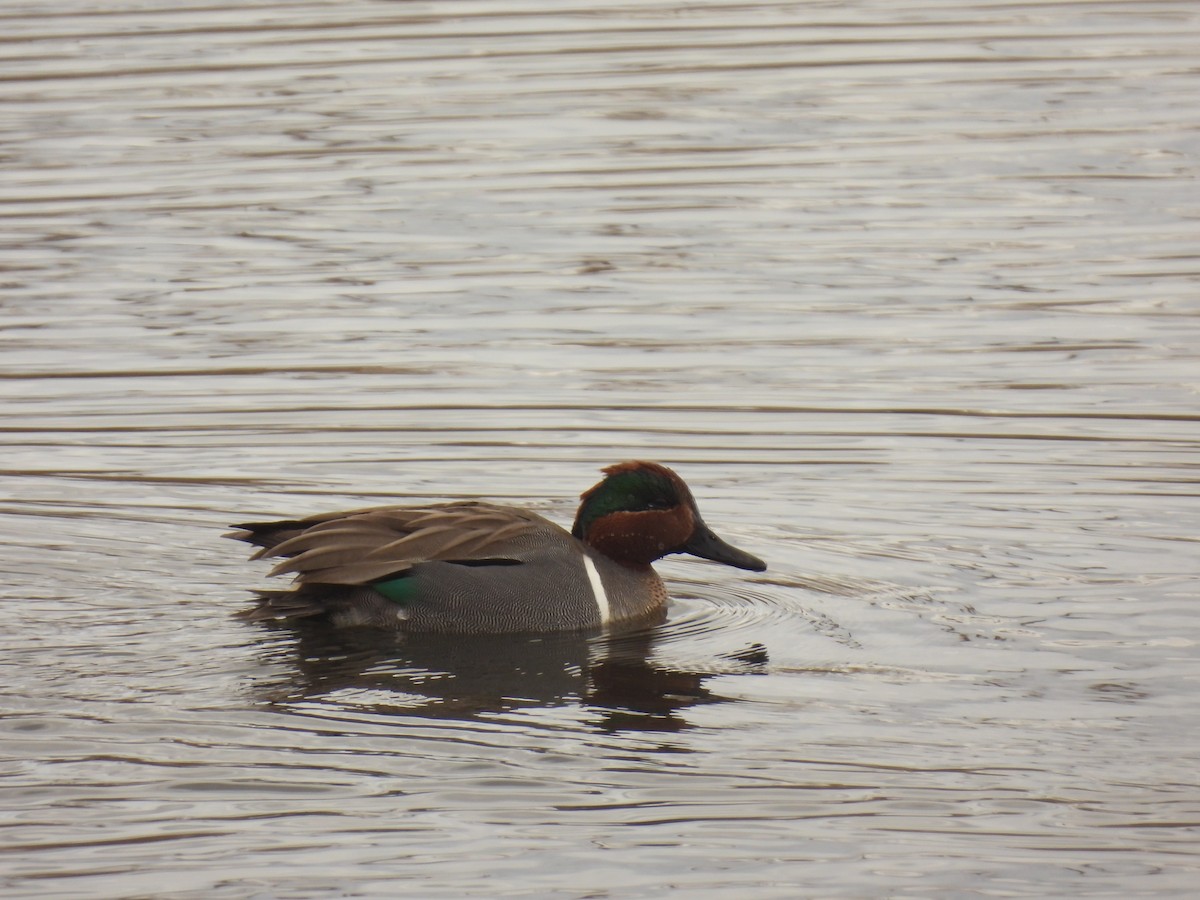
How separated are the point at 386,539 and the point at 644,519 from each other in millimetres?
1152

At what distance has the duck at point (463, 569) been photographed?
919cm

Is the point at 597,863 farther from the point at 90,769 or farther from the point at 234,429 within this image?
the point at 234,429

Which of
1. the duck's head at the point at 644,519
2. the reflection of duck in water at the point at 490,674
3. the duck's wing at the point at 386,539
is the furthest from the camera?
the duck's head at the point at 644,519

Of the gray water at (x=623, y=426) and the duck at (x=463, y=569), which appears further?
the duck at (x=463, y=569)

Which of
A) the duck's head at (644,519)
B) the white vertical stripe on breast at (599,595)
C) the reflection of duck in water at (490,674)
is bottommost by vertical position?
the reflection of duck in water at (490,674)

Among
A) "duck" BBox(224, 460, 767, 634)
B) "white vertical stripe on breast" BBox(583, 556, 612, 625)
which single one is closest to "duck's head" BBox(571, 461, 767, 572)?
"duck" BBox(224, 460, 767, 634)

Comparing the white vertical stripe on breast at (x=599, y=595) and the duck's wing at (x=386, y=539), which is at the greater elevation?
the duck's wing at (x=386, y=539)

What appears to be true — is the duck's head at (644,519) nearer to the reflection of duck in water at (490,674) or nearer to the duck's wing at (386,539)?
the duck's wing at (386,539)

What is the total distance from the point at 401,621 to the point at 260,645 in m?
0.63

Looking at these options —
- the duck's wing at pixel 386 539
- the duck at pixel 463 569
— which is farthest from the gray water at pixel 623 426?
the duck's wing at pixel 386 539

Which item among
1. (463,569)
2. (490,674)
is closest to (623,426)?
(463,569)

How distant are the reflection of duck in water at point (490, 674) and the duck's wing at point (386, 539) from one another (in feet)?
0.89

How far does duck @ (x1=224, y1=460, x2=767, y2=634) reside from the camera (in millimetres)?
9188

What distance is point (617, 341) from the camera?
1348 centimetres
